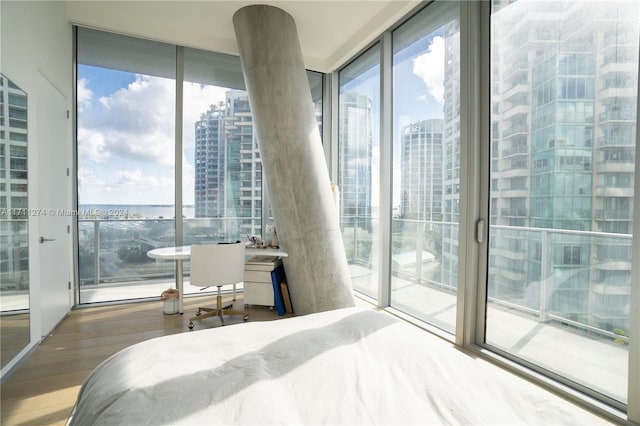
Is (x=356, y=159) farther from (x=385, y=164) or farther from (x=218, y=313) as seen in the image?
(x=218, y=313)

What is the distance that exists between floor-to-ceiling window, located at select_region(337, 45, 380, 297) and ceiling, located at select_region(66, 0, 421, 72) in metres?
0.44

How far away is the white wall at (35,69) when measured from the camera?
96.0 inches

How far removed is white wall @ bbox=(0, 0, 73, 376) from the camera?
96.0 inches

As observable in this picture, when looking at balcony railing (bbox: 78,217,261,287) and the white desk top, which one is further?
balcony railing (bbox: 78,217,261,287)

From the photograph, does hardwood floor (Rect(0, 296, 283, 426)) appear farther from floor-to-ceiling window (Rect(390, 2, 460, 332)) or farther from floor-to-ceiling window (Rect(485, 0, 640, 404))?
floor-to-ceiling window (Rect(485, 0, 640, 404))

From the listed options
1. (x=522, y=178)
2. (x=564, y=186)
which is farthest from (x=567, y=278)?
(x=522, y=178)

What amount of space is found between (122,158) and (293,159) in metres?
2.21

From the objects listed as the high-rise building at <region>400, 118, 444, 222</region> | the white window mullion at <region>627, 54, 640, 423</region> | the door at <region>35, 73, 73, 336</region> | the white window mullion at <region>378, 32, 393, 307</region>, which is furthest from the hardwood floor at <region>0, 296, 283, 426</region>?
the white window mullion at <region>627, 54, 640, 423</region>

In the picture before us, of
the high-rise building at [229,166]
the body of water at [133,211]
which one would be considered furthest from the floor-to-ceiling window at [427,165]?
the body of water at [133,211]

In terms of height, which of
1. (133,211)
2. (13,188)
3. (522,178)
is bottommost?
(133,211)

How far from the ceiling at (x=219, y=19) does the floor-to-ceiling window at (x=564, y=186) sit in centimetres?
143

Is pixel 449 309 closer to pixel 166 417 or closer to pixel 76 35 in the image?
pixel 166 417

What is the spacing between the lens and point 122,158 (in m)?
4.05

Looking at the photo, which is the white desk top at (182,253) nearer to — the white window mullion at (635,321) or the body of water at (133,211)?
the body of water at (133,211)
